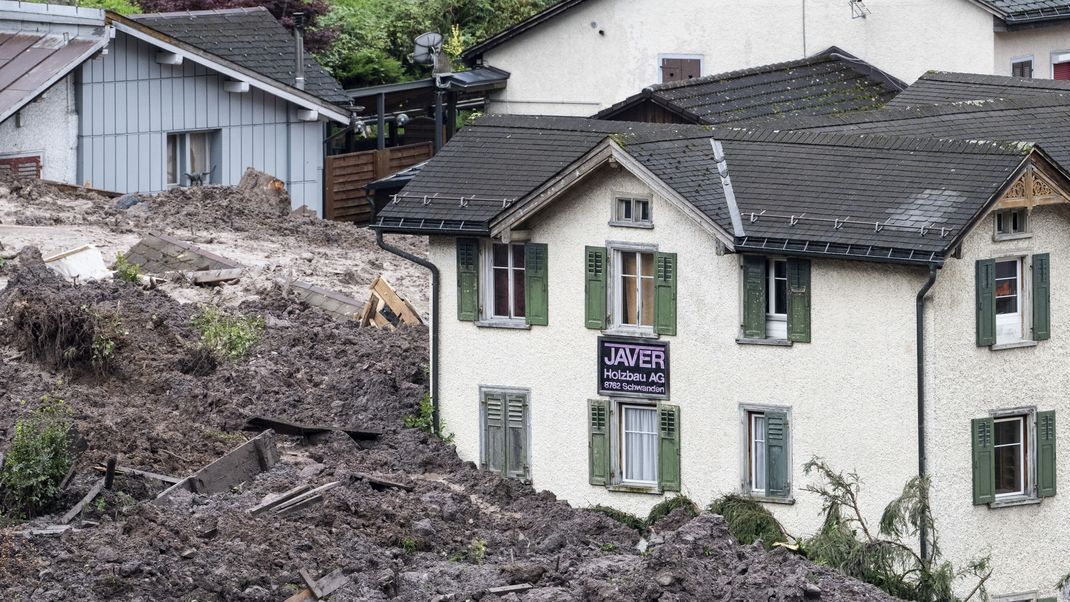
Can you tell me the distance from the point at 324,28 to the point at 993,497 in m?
29.4

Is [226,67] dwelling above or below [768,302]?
above

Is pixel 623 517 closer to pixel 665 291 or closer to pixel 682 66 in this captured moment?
pixel 665 291

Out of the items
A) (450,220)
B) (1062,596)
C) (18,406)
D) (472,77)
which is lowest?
(1062,596)

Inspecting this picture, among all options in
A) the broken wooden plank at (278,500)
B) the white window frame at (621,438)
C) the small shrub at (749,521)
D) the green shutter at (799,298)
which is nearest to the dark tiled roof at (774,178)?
the green shutter at (799,298)

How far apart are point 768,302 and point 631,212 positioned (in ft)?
8.14

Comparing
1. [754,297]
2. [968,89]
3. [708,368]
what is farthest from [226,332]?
[968,89]

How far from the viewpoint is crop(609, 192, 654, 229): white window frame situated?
1500 inches

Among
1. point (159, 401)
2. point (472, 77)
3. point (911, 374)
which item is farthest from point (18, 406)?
point (472, 77)

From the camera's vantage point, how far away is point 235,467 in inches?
1432

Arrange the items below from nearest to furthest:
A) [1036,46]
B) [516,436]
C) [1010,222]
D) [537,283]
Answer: [1010,222], [537,283], [516,436], [1036,46]

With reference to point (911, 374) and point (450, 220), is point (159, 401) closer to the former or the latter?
point (450, 220)

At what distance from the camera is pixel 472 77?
5547 centimetres

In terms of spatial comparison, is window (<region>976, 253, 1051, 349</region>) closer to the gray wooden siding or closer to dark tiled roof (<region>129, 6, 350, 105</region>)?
dark tiled roof (<region>129, 6, 350, 105</region>)

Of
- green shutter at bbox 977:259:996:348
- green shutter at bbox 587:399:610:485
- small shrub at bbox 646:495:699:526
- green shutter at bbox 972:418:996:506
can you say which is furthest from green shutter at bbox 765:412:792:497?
green shutter at bbox 977:259:996:348
